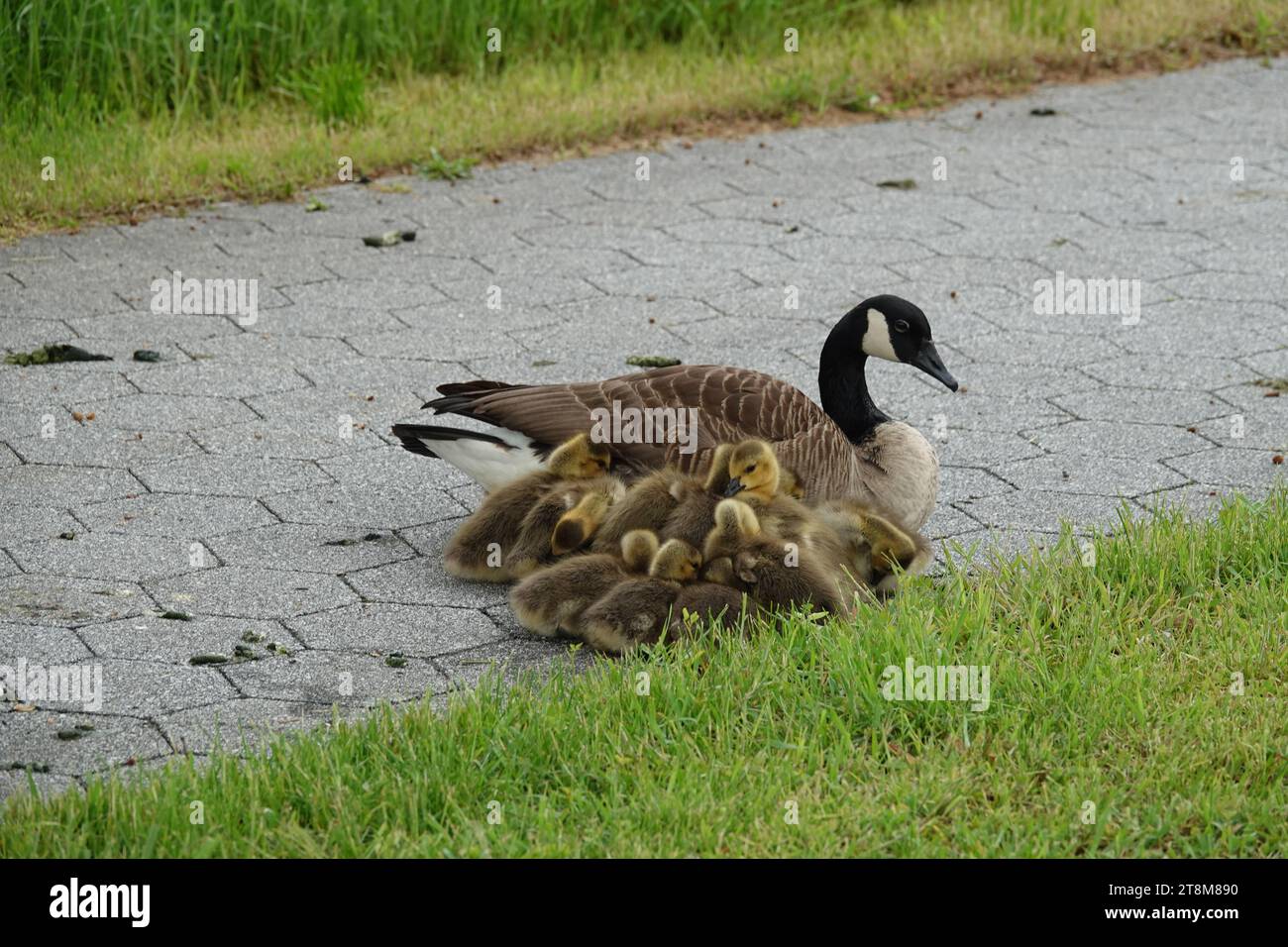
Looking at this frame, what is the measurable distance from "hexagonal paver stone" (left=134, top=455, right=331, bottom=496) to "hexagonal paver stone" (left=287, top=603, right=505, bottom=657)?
1.09 meters

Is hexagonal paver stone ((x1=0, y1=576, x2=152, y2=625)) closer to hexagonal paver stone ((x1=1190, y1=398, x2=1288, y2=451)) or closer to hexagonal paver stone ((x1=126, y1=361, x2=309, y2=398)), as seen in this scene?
hexagonal paver stone ((x1=126, y1=361, x2=309, y2=398))

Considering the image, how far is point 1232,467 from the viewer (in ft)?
22.0

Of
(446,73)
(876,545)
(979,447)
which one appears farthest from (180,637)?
(446,73)

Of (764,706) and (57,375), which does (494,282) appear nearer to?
(57,375)

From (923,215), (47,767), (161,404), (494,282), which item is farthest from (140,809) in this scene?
(923,215)

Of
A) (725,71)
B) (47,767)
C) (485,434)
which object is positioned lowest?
(47,767)

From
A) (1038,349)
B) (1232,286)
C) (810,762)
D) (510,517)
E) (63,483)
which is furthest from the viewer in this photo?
(1232,286)

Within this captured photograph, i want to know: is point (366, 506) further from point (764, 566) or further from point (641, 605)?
point (764, 566)

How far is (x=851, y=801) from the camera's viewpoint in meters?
4.28

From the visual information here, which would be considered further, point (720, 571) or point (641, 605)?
point (720, 571)

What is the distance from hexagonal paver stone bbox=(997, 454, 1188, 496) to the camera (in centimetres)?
652

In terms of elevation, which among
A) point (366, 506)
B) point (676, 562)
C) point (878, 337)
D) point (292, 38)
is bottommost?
point (366, 506)

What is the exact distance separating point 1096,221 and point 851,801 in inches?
241

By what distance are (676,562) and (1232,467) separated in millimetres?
2693
